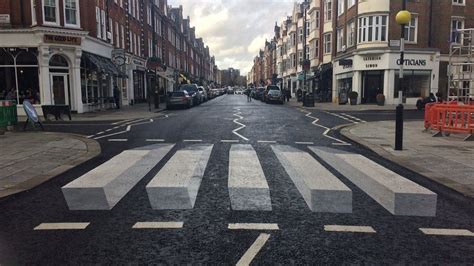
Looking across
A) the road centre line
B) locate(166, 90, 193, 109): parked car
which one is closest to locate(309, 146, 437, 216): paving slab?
the road centre line

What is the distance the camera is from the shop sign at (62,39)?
2436 cm

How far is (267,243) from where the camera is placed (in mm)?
4406

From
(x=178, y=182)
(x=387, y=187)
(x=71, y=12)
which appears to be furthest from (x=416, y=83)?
(x=178, y=182)

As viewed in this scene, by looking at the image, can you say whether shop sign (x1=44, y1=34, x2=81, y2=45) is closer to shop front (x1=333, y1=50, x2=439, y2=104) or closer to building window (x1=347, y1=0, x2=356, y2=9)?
shop front (x1=333, y1=50, x2=439, y2=104)

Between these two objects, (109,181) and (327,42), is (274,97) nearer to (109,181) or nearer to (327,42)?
(327,42)

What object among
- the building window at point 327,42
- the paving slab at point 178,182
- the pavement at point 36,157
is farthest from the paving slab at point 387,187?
the building window at point 327,42

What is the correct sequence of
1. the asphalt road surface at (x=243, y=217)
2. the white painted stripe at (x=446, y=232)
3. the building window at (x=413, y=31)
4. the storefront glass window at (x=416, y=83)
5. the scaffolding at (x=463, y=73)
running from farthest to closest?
the storefront glass window at (x=416, y=83) < the building window at (x=413, y=31) < the scaffolding at (x=463, y=73) < the white painted stripe at (x=446, y=232) < the asphalt road surface at (x=243, y=217)

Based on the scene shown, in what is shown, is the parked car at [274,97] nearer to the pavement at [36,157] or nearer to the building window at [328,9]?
the building window at [328,9]

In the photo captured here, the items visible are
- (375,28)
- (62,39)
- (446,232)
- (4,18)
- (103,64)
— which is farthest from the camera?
(375,28)

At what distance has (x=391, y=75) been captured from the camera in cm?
A: 3438

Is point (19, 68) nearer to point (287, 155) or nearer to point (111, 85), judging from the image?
point (111, 85)

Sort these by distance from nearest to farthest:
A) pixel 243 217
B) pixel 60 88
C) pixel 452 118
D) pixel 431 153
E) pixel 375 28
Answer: pixel 243 217 < pixel 431 153 < pixel 452 118 < pixel 60 88 < pixel 375 28

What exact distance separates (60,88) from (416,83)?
2823 cm

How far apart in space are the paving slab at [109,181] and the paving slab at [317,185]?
2.78 meters
